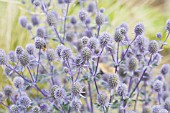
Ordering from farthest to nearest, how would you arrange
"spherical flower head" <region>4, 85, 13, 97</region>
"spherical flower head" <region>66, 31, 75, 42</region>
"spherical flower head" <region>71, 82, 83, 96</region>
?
"spherical flower head" <region>66, 31, 75, 42</region>, "spherical flower head" <region>4, 85, 13, 97</region>, "spherical flower head" <region>71, 82, 83, 96</region>

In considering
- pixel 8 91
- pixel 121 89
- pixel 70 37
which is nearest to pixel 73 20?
pixel 70 37

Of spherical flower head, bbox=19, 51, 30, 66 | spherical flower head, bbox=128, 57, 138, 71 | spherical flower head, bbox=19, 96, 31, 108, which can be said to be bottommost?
spherical flower head, bbox=19, 96, 31, 108

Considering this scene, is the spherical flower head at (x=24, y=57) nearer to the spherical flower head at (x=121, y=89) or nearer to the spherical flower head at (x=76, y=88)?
the spherical flower head at (x=76, y=88)

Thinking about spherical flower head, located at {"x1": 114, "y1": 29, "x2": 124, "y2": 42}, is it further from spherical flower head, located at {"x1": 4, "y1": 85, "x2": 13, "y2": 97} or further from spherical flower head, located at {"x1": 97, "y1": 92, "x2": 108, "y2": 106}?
spherical flower head, located at {"x1": 4, "y1": 85, "x2": 13, "y2": 97}

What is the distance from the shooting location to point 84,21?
147cm

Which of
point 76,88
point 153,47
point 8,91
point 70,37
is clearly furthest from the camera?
point 70,37

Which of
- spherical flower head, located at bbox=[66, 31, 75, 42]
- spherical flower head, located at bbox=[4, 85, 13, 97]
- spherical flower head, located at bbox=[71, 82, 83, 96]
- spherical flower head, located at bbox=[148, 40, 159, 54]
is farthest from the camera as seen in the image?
spherical flower head, located at bbox=[66, 31, 75, 42]

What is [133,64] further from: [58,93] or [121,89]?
[58,93]

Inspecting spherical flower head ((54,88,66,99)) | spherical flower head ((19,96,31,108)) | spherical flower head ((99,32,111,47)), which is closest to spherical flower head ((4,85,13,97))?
spherical flower head ((19,96,31,108))

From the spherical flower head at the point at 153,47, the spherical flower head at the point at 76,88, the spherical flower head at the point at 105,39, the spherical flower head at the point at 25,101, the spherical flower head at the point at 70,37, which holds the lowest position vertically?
the spherical flower head at the point at 25,101

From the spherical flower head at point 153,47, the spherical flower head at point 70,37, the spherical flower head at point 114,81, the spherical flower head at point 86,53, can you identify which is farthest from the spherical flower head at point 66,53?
the spherical flower head at point 70,37

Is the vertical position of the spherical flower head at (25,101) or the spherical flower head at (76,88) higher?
the spherical flower head at (76,88)

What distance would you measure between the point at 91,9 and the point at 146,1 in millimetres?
1170

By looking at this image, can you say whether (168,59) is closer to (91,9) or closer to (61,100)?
(91,9)
